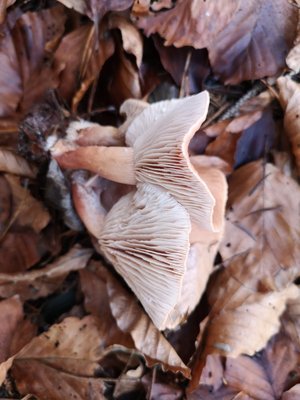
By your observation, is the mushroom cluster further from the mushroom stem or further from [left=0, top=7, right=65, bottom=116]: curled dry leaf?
[left=0, top=7, right=65, bottom=116]: curled dry leaf

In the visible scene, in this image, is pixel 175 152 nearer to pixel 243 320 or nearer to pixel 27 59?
pixel 243 320

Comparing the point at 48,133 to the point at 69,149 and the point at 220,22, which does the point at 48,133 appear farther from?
the point at 220,22

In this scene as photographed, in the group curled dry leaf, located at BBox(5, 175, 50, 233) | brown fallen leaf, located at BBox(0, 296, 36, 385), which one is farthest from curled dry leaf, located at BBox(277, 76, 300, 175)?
brown fallen leaf, located at BBox(0, 296, 36, 385)

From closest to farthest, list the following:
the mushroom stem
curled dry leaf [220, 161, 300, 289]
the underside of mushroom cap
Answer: the underside of mushroom cap
the mushroom stem
curled dry leaf [220, 161, 300, 289]

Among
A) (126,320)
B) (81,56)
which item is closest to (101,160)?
(81,56)

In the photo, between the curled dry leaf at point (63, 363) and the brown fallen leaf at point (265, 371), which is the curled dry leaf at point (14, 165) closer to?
the curled dry leaf at point (63, 363)

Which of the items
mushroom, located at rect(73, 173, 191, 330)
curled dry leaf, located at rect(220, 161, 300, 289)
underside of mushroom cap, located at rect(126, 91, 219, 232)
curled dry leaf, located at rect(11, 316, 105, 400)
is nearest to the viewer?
underside of mushroom cap, located at rect(126, 91, 219, 232)

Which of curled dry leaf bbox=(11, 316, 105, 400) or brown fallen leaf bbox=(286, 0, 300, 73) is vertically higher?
brown fallen leaf bbox=(286, 0, 300, 73)

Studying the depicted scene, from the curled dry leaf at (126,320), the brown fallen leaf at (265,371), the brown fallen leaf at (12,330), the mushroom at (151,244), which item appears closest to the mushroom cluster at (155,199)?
the mushroom at (151,244)
